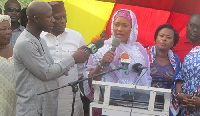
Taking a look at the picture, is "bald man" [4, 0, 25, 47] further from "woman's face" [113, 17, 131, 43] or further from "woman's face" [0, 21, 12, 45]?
"woman's face" [113, 17, 131, 43]

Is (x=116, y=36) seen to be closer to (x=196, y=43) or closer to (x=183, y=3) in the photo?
(x=196, y=43)

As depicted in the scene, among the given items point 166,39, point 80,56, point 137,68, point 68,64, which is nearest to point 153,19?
point 166,39

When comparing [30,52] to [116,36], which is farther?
[116,36]

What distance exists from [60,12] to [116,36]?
29.1 inches

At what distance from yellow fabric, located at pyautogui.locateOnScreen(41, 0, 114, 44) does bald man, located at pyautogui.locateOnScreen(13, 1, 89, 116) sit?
7.52 feet

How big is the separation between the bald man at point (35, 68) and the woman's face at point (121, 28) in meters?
0.80

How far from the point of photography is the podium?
236cm

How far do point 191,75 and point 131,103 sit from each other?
986mm

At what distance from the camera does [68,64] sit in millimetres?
2773

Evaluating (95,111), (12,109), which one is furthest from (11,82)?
(95,111)

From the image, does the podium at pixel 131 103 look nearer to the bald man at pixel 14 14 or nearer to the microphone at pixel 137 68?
the microphone at pixel 137 68

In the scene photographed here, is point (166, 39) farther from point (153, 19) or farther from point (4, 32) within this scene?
point (4, 32)

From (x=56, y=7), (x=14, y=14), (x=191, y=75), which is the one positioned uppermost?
(x=56, y=7)

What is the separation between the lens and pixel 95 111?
2.75 meters
